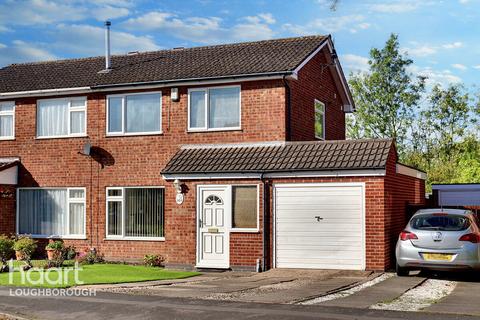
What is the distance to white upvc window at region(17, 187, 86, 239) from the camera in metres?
20.6

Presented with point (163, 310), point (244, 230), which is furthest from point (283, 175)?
point (163, 310)

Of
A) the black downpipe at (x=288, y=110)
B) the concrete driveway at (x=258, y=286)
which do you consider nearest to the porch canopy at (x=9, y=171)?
the concrete driveway at (x=258, y=286)

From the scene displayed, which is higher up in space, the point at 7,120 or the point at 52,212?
the point at 7,120

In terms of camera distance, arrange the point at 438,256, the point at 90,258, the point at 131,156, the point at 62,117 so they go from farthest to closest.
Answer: the point at 62,117, the point at 131,156, the point at 90,258, the point at 438,256

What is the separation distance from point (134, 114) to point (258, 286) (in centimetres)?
835

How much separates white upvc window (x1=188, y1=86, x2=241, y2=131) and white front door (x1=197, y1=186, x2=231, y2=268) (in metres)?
2.13

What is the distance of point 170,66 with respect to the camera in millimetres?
20969

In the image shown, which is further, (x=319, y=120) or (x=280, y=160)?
(x=319, y=120)

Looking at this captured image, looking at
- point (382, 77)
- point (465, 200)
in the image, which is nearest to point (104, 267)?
point (465, 200)

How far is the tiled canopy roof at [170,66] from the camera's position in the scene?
62.7 ft

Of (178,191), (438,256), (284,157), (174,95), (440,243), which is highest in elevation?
(174,95)

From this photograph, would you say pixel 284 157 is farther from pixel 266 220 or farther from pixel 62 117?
pixel 62 117

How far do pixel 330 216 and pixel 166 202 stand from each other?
4898mm

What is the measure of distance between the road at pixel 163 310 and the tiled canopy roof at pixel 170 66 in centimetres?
858
